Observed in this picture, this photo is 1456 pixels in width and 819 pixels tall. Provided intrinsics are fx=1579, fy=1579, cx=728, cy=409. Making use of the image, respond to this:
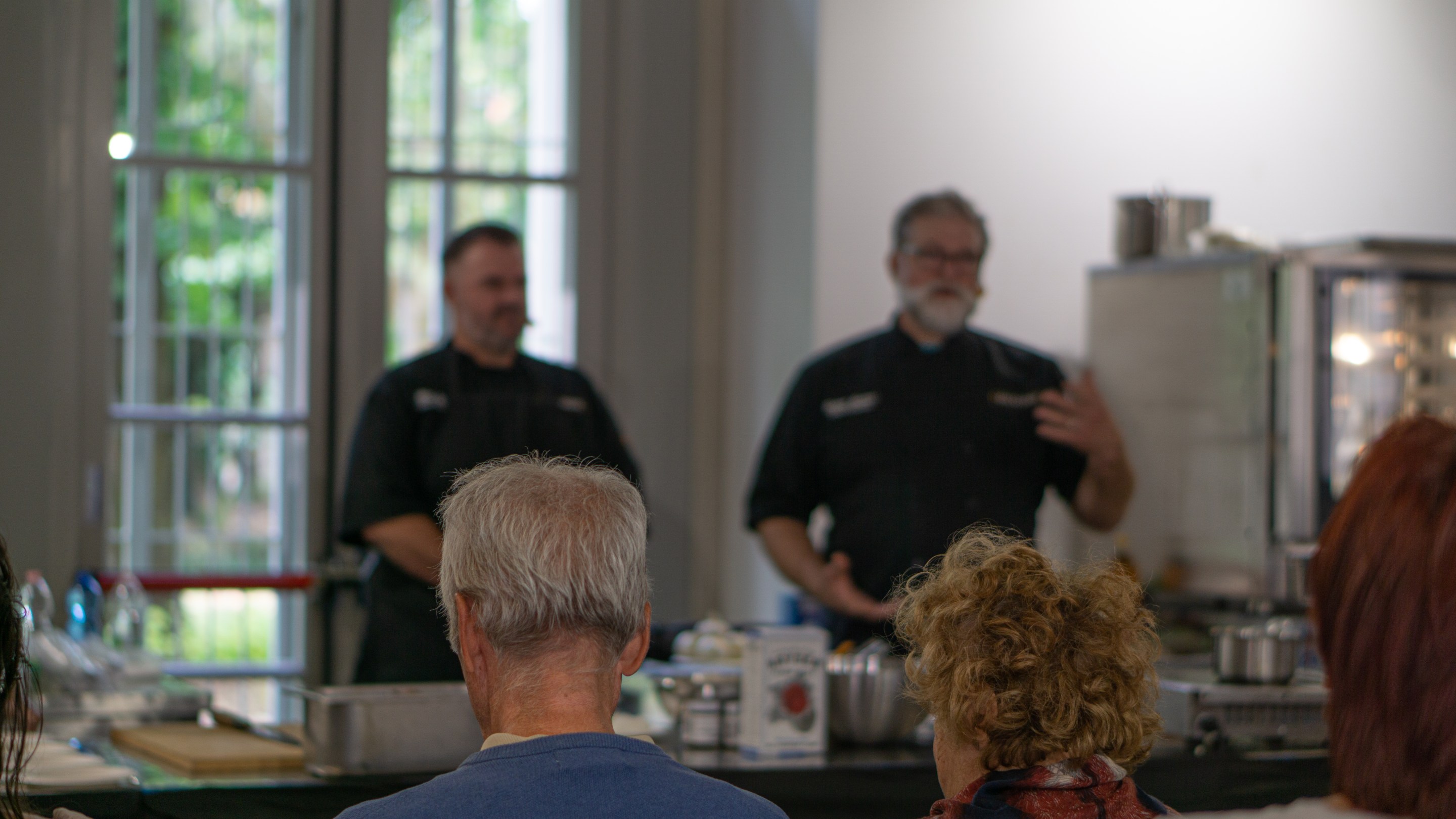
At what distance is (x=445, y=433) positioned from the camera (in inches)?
124

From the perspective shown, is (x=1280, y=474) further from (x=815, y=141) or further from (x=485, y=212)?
(x=485, y=212)

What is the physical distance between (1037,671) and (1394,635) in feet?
1.42

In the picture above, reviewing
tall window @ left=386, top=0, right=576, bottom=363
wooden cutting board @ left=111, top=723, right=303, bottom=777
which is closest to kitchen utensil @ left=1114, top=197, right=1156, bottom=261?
tall window @ left=386, top=0, right=576, bottom=363

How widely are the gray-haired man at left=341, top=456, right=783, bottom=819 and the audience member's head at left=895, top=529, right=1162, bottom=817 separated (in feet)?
0.71

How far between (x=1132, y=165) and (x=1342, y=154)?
2.13 feet

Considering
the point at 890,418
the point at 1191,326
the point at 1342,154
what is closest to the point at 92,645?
the point at 890,418

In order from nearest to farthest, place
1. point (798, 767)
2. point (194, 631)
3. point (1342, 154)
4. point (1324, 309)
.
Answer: point (798, 767), point (1324, 309), point (194, 631), point (1342, 154)

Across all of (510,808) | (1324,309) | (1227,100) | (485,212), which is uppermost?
(1227,100)

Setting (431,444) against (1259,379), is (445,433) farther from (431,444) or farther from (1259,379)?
(1259,379)

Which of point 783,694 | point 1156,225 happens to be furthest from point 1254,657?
point 1156,225

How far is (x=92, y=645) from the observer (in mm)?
2689

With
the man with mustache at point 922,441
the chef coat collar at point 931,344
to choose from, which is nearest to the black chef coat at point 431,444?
the man with mustache at point 922,441

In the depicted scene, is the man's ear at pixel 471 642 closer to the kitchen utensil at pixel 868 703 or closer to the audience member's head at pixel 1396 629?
the audience member's head at pixel 1396 629

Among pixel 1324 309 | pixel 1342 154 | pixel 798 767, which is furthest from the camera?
pixel 1342 154
